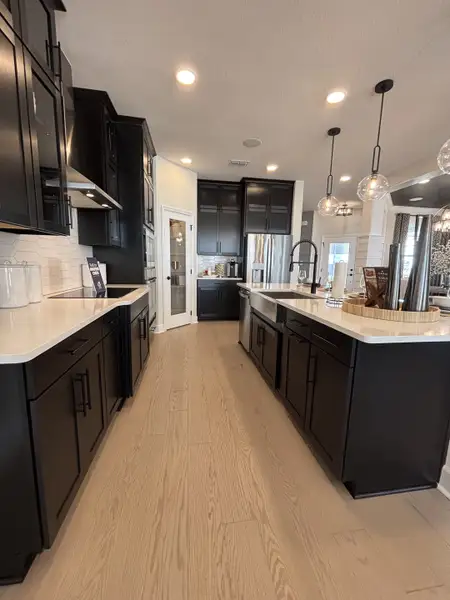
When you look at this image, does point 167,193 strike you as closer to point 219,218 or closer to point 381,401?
point 219,218

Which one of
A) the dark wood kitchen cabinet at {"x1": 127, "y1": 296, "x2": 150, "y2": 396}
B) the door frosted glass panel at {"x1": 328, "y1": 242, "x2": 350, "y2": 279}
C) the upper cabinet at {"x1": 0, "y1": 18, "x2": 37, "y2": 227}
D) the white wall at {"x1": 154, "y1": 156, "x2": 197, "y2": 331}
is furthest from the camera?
the door frosted glass panel at {"x1": 328, "y1": 242, "x2": 350, "y2": 279}

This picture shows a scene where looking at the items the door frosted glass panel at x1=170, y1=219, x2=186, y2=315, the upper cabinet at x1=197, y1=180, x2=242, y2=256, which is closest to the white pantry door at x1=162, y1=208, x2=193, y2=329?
the door frosted glass panel at x1=170, y1=219, x2=186, y2=315

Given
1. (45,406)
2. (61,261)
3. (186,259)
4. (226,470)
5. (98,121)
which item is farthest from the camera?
(186,259)

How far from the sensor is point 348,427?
4.54 feet

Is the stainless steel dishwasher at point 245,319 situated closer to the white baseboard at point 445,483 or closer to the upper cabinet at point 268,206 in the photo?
the white baseboard at point 445,483

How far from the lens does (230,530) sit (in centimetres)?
127

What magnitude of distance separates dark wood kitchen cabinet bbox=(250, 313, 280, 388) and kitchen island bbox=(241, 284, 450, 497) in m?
0.80

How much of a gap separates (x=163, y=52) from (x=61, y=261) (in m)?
1.93

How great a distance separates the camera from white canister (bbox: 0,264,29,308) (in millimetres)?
1568

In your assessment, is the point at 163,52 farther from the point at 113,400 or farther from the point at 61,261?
the point at 113,400

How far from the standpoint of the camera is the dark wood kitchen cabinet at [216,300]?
5473mm

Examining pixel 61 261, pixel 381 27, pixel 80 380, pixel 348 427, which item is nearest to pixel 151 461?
pixel 80 380

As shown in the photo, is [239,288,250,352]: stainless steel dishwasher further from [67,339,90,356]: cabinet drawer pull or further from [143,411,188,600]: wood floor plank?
[67,339,90,356]: cabinet drawer pull

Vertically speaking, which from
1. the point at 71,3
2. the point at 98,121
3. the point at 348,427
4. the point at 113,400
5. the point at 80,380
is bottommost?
the point at 113,400
